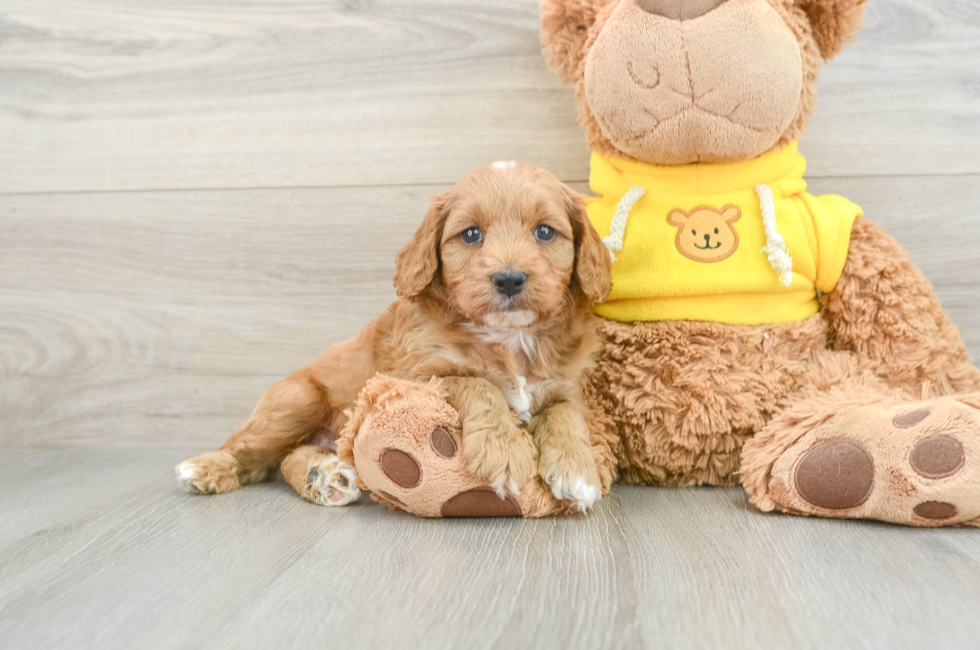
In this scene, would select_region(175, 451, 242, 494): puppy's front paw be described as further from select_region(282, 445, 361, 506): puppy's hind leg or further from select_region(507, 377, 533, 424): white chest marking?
select_region(507, 377, 533, 424): white chest marking

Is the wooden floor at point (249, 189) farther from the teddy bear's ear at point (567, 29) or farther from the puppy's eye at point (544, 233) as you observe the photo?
the puppy's eye at point (544, 233)

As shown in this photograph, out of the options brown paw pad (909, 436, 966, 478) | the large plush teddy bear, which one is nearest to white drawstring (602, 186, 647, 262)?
the large plush teddy bear

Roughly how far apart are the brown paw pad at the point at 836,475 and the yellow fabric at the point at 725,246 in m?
0.37

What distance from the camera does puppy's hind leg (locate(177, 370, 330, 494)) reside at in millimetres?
1806

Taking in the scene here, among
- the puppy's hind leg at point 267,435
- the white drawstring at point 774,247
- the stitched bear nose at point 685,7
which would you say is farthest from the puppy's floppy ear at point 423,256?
the white drawstring at point 774,247

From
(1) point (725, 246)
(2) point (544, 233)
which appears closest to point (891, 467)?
(1) point (725, 246)

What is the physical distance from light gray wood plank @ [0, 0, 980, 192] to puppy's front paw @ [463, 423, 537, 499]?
100 cm

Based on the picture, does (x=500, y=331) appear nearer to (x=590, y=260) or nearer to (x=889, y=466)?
(x=590, y=260)

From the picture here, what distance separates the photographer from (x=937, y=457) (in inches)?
50.6

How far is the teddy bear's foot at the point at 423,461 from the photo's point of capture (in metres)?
1.41

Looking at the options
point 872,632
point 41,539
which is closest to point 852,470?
point 872,632

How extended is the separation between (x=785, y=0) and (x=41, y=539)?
6.31 feet

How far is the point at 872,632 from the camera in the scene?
96 centimetres

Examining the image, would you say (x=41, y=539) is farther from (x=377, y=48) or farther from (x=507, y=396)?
(x=377, y=48)
